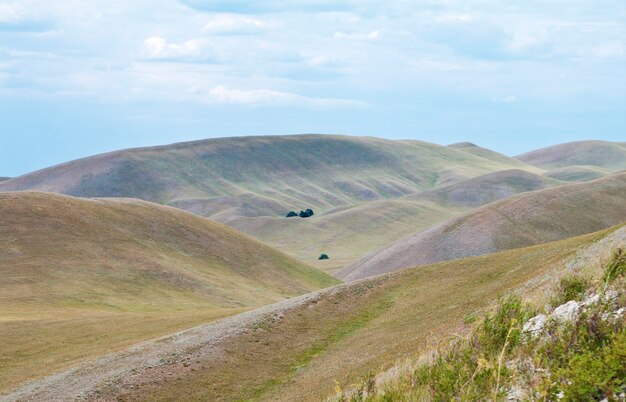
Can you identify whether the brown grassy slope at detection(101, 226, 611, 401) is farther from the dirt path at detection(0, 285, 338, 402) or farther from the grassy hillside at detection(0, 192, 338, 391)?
the grassy hillside at detection(0, 192, 338, 391)

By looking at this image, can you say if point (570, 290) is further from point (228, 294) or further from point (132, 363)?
point (228, 294)

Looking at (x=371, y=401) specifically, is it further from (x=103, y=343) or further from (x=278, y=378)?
(x=103, y=343)

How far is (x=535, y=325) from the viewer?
15.8m

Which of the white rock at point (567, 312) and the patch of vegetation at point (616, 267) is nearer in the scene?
the white rock at point (567, 312)

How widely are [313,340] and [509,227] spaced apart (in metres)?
84.3

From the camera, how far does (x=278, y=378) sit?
35.8 m

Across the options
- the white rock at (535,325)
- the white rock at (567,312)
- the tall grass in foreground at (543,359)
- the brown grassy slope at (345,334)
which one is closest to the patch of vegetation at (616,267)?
the tall grass in foreground at (543,359)

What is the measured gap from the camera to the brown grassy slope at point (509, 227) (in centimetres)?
11581

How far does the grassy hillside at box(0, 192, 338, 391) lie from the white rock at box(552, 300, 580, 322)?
117 ft

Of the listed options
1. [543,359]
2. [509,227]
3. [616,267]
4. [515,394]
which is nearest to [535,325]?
[543,359]

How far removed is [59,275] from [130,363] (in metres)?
44.8

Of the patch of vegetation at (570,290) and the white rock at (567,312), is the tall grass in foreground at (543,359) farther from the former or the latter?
the white rock at (567,312)

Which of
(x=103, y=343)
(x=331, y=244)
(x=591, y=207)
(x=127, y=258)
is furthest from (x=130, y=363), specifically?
(x=331, y=244)

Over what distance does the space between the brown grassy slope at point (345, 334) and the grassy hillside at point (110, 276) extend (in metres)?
12.6
